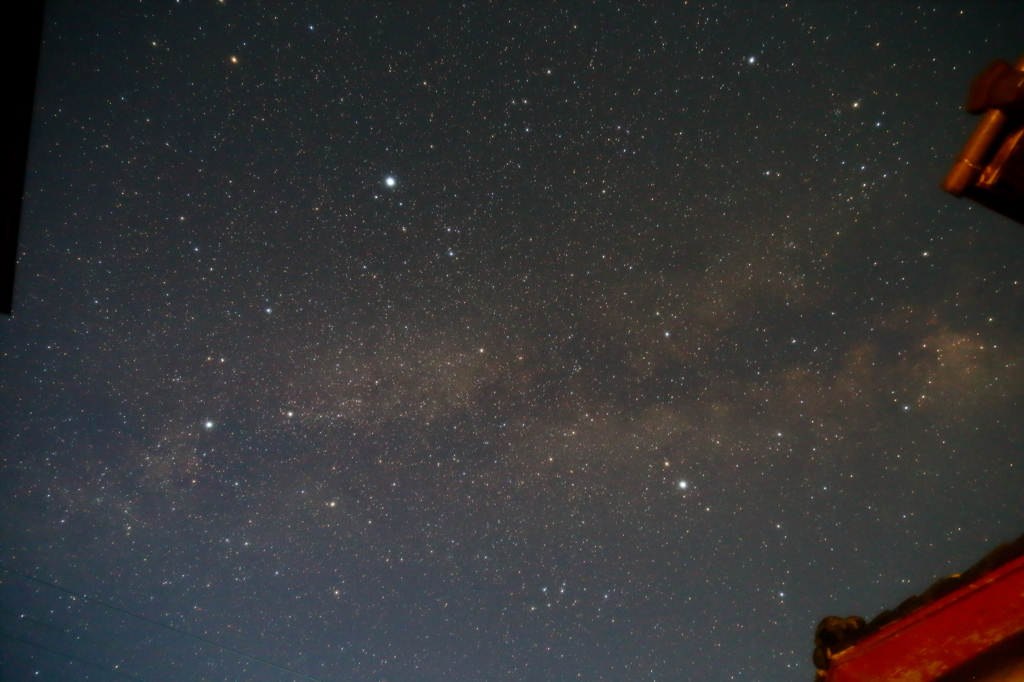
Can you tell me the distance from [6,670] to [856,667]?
113 ft

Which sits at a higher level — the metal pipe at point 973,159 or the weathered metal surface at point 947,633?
the metal pipe at point 973,159

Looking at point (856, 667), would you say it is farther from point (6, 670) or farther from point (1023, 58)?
point (6, 670)

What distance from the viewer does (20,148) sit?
1.92 m

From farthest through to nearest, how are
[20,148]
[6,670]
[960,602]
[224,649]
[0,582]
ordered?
[6,670] → [0,582] → [224,649] → [20,148] → [960,602]

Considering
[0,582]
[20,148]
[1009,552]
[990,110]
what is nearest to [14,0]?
[20,148]

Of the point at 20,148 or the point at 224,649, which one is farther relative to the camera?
the point at 224,649

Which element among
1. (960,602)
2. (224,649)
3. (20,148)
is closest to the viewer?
(960,602)

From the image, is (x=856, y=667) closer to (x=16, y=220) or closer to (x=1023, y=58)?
A: (x=1023, y=58)

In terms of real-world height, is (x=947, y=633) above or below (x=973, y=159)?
below

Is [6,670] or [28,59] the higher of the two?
[6,670]

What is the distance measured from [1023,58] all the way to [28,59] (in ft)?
11.2

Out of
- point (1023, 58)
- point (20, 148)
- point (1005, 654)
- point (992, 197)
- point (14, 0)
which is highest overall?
point (14, 0)

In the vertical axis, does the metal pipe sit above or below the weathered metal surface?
above

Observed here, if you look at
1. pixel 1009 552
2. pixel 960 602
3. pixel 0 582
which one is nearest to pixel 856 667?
pixel 960 602
